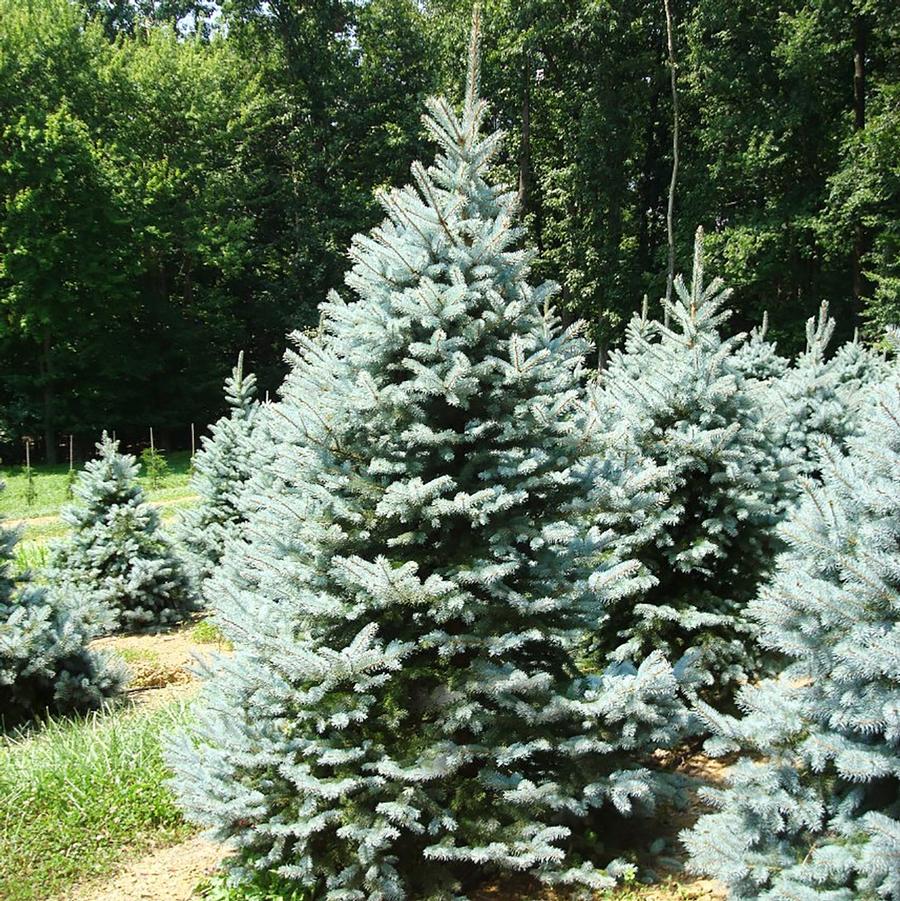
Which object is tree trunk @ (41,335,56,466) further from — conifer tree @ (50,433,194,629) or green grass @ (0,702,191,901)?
green grass @ (0,702,191,901)

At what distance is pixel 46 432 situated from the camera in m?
25.4

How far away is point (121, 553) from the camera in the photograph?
355 inches

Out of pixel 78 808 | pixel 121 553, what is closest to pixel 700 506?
pixel 78 808

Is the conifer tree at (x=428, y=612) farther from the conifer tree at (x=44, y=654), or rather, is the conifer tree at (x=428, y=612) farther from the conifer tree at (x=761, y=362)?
the conifer tree at (x=761, y=362)

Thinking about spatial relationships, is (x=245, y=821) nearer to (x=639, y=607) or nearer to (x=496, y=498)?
(x=496, y=498)

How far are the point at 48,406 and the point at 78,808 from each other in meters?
23.8

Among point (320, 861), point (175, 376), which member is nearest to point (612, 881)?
point (320, 861)

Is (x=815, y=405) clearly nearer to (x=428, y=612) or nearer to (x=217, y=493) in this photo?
(x=428, y=612)

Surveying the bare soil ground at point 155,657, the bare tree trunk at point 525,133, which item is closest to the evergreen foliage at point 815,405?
the bare soil ground at point 155,657

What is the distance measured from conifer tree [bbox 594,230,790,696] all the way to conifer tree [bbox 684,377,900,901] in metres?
1.89

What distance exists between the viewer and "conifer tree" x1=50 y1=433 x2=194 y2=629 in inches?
349

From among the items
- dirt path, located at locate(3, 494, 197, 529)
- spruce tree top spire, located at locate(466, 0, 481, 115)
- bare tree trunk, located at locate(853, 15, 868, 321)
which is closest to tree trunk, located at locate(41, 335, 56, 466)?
dirt path, located at locate(3, 494, 197, 529)

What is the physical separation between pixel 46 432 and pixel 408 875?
81.9 ft

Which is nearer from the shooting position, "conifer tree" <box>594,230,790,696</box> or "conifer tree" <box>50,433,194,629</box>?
"conifer tree" <box>594,230,790,696</box>
